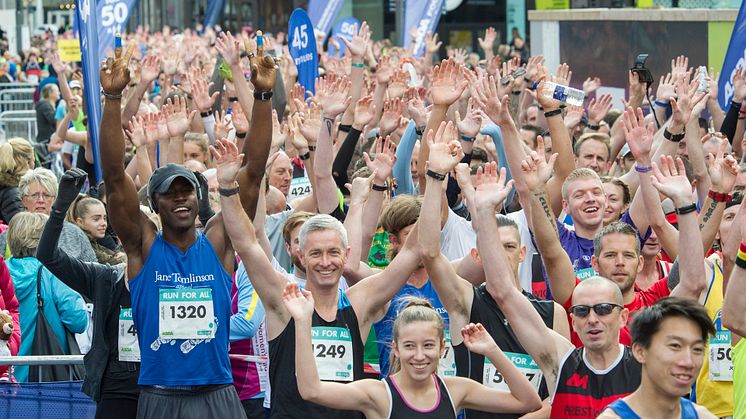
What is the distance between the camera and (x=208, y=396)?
19.1 feet

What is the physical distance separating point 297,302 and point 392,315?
37.2 inches

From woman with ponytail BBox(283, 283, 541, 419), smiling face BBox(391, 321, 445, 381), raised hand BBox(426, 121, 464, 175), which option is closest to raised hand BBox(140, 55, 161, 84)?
raised hand BBox(426, 121, 464, 175)

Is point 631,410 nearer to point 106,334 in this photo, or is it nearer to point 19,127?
point 106,334

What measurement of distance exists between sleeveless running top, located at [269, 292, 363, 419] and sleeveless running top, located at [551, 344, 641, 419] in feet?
3.02

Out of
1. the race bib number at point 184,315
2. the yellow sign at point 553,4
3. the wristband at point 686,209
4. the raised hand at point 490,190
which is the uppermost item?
the yellow sign at point 553,4

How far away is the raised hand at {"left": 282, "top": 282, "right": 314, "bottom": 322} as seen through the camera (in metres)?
5.24

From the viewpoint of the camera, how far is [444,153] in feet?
19.7

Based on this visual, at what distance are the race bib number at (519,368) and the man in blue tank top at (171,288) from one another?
1.14 meters

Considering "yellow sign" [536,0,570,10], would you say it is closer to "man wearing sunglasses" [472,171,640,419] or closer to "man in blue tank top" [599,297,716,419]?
"man wearing sunglasses" [472,171,640,419]

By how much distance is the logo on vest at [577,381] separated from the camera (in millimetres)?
5223

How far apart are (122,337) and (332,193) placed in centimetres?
201

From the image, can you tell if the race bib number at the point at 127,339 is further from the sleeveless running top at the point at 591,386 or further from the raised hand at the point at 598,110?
the raised hand at the point at 598,110

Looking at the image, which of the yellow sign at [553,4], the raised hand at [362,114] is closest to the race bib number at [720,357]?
the raised hand at [362,114]

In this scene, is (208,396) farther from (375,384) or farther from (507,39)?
(507,39)
